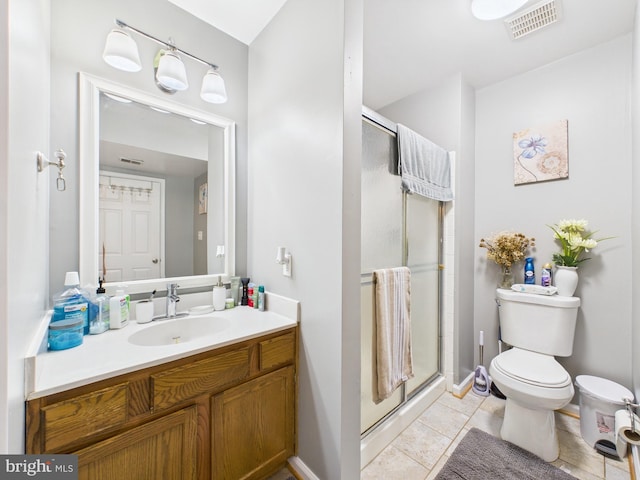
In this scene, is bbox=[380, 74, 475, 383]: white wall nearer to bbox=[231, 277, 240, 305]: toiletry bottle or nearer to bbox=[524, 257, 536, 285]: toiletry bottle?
bbox=[524, 257, 536, 285]: toiletry bottle

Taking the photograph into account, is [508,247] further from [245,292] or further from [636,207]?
[245,292]

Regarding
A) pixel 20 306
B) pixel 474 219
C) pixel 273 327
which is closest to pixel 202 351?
pixel 273 327

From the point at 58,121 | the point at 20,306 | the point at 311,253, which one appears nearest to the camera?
the point at 20,306

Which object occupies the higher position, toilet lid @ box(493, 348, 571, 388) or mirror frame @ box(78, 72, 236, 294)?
mirror frame @ box(78, 72, 236, 294)

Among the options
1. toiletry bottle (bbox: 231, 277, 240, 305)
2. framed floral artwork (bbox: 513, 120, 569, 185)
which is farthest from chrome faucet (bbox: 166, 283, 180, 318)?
framed floral artwork (bbox: 513, 120, 569, 185)

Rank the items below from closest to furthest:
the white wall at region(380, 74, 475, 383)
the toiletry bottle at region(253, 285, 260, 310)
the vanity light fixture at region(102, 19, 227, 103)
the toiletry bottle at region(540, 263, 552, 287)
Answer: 1. the vanity light fixture at region(102, 19, 227, 103)
2. the toiletry bottle at region(253, 285, 260, 310)
3. the toiletry bottle at region(540, 263, 552, 287)
4. the white wall at region(380, 74, 475, 383)

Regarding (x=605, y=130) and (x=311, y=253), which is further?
(x=605, y=130)

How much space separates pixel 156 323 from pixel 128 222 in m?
0.55

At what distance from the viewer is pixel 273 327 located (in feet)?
4.15

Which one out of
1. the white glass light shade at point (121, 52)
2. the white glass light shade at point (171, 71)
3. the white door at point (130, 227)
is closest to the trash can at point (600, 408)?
the white door at point (130, 227)

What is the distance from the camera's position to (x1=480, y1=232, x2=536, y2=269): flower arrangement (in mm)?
2002

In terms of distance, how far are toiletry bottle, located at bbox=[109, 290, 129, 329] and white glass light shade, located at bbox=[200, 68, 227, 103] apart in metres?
1.16

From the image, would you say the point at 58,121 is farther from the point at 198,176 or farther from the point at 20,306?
the point at 20,306

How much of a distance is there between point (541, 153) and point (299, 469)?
266 cm
